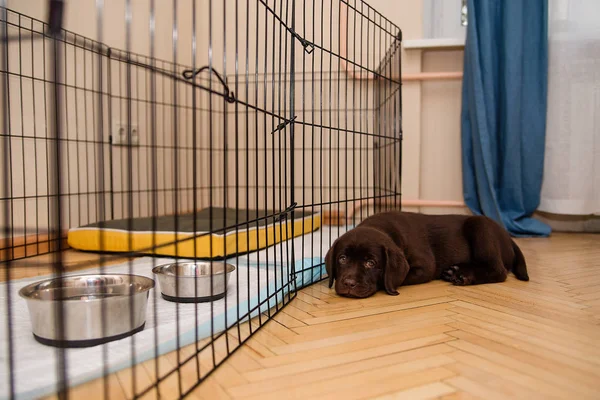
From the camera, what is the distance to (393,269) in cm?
200

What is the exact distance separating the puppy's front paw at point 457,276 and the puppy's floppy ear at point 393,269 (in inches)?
12.2

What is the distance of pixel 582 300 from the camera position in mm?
1924

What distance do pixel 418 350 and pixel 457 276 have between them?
0.89 m

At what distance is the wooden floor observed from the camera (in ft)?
3.79

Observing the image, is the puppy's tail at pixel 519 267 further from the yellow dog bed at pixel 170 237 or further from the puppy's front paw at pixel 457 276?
the yellow dog bed at pixel 170 237

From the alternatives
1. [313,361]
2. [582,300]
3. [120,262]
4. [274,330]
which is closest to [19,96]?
[120,262]

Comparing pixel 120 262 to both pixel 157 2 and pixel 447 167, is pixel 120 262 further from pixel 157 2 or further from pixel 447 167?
pixel 447 167

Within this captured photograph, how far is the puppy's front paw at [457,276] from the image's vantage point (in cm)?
219

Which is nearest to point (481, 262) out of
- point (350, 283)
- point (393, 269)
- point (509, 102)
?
point (393, 269)

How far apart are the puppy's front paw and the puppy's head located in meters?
0.31

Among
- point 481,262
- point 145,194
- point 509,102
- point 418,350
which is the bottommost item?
point 418,350

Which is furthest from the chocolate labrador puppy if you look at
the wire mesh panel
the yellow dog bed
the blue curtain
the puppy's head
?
the blue curtain

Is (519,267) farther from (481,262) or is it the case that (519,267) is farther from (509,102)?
(509,102)

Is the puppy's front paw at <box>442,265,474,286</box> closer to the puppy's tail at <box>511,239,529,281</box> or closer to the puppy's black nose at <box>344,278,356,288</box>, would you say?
the puppy's tail at <box>511,239,529,281</box>
